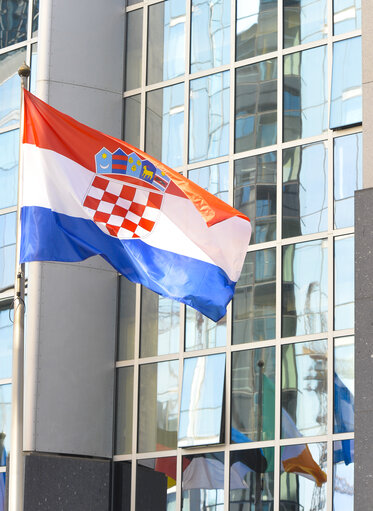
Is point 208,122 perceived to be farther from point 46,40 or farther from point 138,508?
point 138,508

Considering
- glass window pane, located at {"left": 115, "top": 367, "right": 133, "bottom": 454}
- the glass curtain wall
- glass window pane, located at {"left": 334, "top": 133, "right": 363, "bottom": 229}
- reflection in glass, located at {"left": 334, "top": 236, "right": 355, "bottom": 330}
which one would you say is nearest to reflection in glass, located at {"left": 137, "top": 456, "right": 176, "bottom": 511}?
the glass curtain wall

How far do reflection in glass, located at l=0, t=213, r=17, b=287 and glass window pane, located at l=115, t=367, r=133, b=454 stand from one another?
10.4ft

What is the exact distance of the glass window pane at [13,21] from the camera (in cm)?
2509

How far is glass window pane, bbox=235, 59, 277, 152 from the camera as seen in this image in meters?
21.2

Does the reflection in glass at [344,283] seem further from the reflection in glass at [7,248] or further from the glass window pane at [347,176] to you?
the reflection in glass at [7,248]

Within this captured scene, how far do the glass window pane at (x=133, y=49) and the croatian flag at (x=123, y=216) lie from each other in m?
9.67

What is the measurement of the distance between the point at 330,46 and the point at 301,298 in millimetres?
4115

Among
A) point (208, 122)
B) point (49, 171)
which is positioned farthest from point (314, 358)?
point (49, 171)

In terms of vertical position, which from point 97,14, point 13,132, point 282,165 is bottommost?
point 282,165

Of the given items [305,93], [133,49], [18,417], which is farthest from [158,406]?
[18,417]

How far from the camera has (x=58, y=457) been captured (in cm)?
2169

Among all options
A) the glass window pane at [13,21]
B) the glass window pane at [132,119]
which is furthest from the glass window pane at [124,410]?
the glass window pane at [13,21]

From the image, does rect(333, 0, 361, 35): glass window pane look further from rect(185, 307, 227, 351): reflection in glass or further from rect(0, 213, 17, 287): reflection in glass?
rect(0, 213, 17, 287): reflection in glass

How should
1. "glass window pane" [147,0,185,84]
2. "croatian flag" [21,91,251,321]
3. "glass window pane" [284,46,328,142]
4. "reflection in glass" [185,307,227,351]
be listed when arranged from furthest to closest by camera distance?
1. "glass window pane" [147,0,185,84]
2. "reflection in glass" [185,307,227,351]
3. "glass window pane" [284,46,328,142]
4. "croatian flag" [21,91,251,321]
